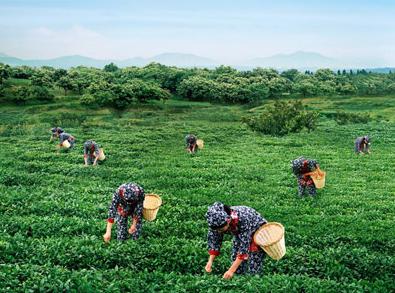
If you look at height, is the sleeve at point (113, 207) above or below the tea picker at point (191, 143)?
above

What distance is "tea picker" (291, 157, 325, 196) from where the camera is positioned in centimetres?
1841

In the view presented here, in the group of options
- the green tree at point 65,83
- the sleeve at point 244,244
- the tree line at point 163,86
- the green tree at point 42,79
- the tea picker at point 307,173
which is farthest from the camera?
the green tree at point 65,83

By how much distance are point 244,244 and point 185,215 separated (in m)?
6.71

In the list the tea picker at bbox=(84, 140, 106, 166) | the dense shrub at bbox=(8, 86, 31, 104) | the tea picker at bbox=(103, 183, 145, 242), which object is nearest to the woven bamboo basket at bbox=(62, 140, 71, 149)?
the tea picker at bbox=(84, 140, 106, 166)

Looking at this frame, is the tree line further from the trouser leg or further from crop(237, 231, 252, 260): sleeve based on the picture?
crop(237, 231, 252, 260): sleeve

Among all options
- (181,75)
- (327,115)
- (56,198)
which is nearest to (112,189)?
(56,198)

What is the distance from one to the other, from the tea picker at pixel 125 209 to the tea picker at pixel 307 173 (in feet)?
26.5

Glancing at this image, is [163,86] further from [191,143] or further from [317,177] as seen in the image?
[317,177]

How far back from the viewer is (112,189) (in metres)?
19.6

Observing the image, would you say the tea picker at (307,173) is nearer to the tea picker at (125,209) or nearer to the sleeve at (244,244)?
the tea picker at (125,209)

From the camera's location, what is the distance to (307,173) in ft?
60.6

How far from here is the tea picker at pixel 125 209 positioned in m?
11.7

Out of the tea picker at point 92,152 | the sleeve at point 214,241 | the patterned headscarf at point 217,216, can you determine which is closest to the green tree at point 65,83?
the tea picker at point 92,152

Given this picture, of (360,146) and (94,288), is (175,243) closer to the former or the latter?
(94,288)
